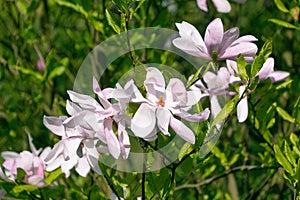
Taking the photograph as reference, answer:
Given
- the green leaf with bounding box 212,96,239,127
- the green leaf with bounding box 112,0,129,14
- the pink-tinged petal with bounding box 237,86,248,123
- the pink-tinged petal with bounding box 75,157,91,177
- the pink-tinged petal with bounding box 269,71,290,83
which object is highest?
the green leaf with bounding box 112,0,129,14

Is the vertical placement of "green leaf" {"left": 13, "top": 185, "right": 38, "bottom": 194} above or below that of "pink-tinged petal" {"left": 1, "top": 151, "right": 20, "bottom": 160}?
above

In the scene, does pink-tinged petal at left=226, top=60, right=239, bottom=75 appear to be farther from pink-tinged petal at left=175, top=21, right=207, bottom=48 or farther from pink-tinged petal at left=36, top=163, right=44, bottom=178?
pink-tinged petal at left=36, top=163, right=44, bottom=178

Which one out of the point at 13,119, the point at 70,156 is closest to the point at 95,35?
the point at 13,119

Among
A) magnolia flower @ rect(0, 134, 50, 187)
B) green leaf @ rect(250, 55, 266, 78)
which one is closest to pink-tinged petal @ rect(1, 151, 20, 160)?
magnolia flower @ rect(0, 134, 50, 187)

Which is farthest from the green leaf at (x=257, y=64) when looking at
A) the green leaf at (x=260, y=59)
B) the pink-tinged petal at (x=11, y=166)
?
the pink-tinged petal at (x=11, y=166)

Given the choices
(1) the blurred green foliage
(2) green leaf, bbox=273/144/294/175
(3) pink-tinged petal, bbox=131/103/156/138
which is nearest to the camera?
(3) pink-tinged petal, bbox=131/103/156/138

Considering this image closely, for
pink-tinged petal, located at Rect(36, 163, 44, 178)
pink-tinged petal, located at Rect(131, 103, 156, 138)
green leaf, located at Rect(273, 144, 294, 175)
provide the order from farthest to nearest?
pink-tinged petal, located at Rect(36, 163, 44, 178)
green leaf, located at Rect(273, 144, 294, 175)
pink-tinged petal, located at Rect(131, 103, 156, 138)

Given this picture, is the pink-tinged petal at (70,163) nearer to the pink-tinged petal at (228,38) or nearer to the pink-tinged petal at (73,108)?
the pink-tinged petal at (73,108)
